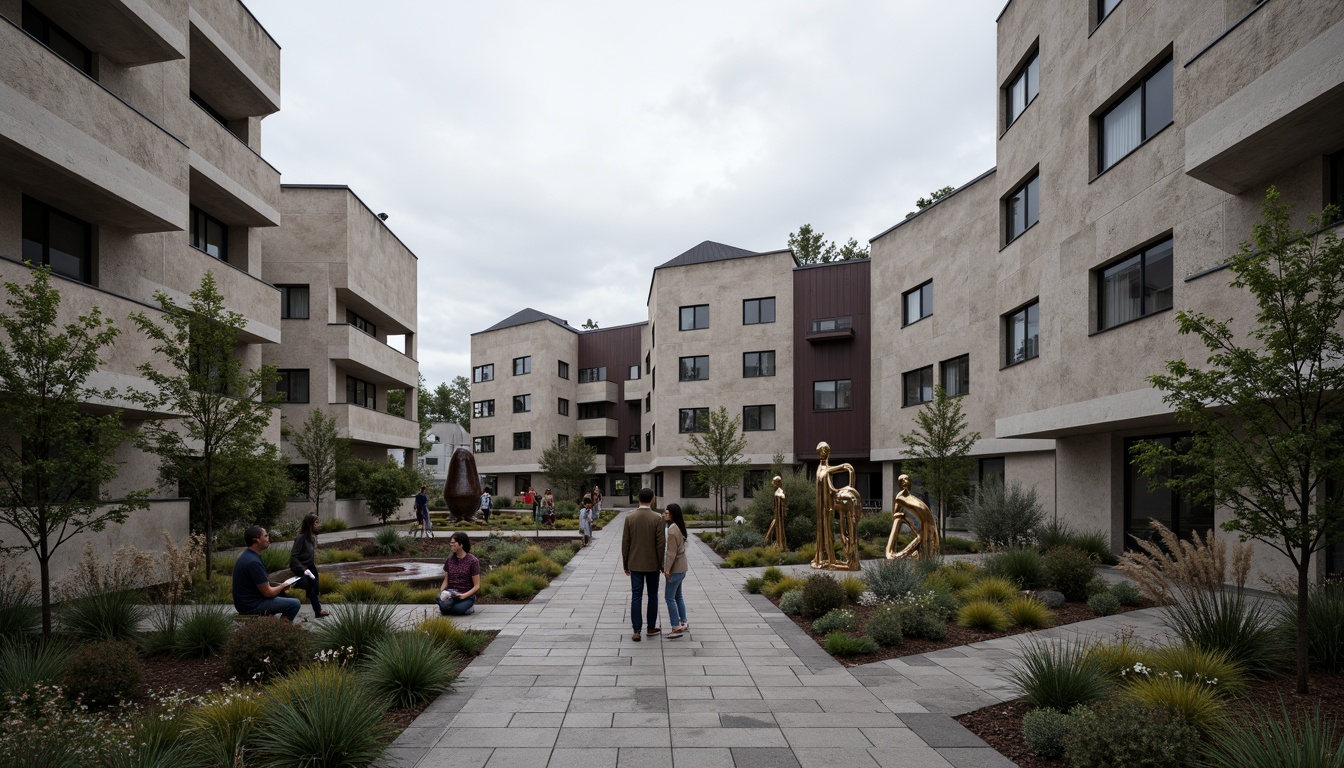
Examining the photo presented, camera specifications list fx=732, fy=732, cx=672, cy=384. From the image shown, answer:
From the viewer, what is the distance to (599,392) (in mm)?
55875

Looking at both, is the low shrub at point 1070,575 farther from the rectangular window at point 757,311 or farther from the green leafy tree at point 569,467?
the green leafy tree at point 569,467

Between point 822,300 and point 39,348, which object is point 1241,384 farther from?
point 822,300

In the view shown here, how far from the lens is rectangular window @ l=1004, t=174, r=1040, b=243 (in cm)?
1972

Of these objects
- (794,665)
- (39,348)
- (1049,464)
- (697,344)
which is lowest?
(794,665)

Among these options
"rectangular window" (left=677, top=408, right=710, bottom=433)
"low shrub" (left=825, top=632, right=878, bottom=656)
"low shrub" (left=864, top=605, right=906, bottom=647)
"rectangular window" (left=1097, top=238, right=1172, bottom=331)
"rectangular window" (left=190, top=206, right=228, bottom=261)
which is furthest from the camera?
"rectangular window" (left=677, top=408, right=710, bottom=433)

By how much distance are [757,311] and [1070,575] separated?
29754mm

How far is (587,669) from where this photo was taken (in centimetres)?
816

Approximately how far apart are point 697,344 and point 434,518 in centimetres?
1705

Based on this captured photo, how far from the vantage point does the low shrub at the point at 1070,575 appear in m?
12.2

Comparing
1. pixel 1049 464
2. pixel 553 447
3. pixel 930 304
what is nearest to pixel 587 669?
pixel 1049 464

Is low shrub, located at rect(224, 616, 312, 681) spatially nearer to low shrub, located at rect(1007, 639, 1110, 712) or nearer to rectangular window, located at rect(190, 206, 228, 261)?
low shrub, located at rect(1007, 639, 1110, 712)

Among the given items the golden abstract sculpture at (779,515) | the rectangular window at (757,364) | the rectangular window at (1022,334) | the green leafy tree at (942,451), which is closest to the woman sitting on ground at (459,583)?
the golden abstract sculpture at (779,515)

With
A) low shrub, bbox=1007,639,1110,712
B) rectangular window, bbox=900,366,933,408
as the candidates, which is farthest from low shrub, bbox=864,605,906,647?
rectangular window, bbox=900,366,933,408

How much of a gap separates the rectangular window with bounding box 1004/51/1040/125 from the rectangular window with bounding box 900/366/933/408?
34.4 ft
